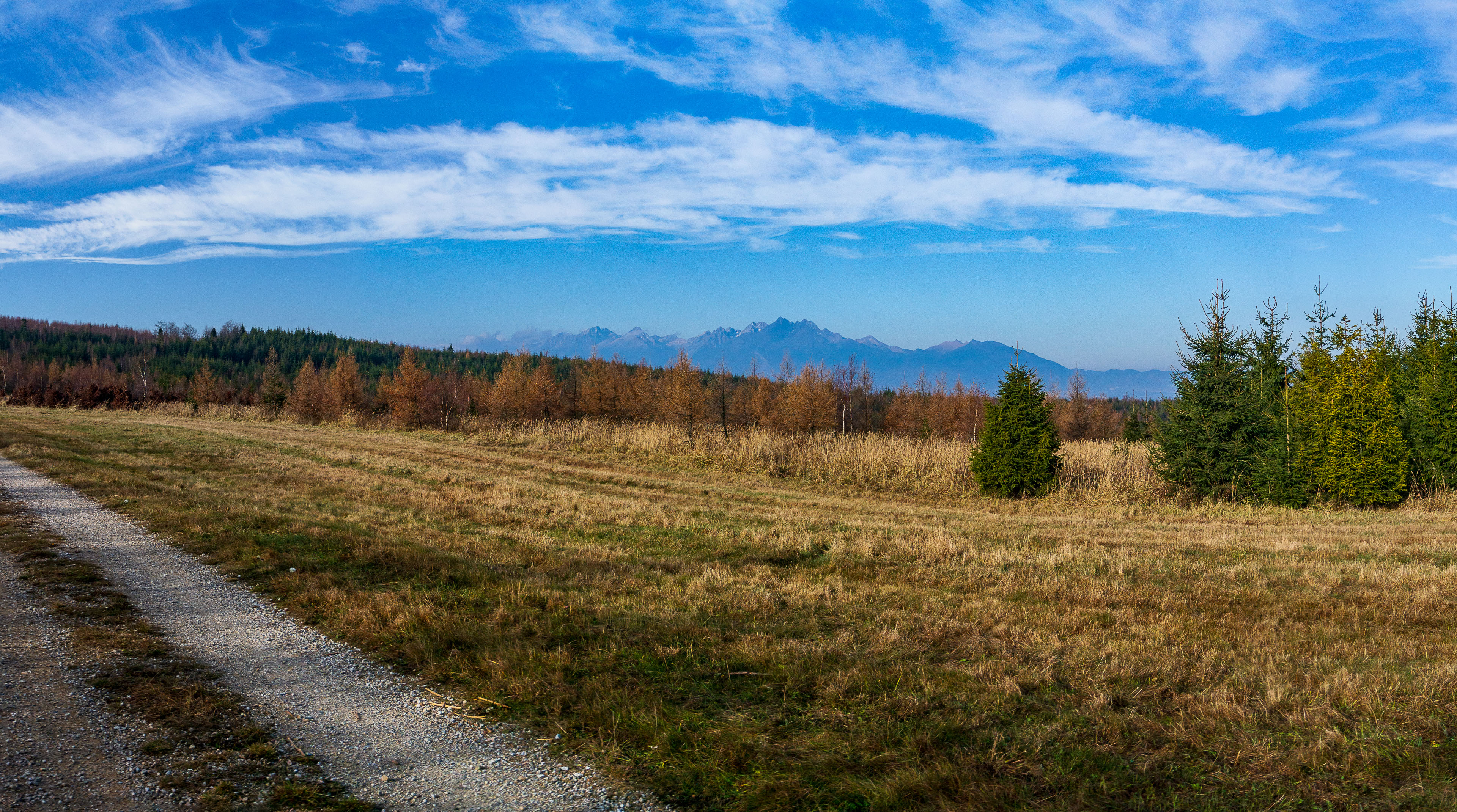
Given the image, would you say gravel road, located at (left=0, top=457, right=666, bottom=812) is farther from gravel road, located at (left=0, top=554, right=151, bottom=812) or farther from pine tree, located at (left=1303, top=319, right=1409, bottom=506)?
pine tree, located at (left=1303, top=319, right=1409, bottom=506)

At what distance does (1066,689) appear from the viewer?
191 inches

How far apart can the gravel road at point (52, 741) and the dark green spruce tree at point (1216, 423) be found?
68.6 feet

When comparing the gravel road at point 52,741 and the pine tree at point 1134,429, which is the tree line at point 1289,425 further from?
the gravel road at point 52,741

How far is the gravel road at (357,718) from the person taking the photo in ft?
11.4

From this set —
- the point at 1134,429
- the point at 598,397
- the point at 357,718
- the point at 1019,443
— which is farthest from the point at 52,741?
the point at 598,397

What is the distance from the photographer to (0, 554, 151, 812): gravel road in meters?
3.25

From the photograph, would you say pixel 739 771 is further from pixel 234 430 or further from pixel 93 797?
pixel 234 430

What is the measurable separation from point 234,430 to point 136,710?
38386 mm

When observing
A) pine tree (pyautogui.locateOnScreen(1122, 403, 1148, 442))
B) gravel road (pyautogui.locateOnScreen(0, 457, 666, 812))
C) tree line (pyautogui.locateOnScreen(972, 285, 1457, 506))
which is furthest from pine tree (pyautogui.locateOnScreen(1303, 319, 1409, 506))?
gravel road (pyautogui.locateOnScreen(0, 457, 666, 812))

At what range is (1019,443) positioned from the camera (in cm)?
1869

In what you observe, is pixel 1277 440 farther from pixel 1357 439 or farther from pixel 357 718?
pixel 357 718

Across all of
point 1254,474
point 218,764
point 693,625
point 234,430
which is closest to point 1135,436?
point 1254,474

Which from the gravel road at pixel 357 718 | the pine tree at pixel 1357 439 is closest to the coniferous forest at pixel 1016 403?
the pine tree at pixel 1357 439

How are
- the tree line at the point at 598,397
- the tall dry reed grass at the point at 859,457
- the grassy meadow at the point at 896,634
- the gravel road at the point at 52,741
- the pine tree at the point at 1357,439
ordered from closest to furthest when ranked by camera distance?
the gravel road at the point at 52,741, the grassy meadow at the point at 896,634, the pine tree at the point at 1357,439, the tall dry reed grass at the point at 859,457, the tree line at the point at 598,397
